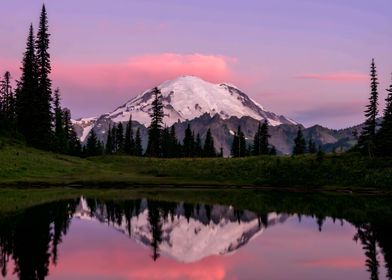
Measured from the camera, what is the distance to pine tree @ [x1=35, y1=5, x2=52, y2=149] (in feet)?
300

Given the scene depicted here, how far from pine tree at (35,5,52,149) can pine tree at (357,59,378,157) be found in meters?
52.8

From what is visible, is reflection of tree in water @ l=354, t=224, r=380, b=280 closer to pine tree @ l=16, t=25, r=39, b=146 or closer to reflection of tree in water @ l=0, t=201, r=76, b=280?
reflection of tree in water @ l=0, t=201, r=76, b=280

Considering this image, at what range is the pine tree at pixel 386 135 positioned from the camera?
83.2m

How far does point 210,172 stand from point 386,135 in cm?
2814

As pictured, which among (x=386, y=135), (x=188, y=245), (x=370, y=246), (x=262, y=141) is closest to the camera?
(x=370, y=246)

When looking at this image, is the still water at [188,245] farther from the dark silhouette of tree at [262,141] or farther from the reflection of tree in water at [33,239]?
the dark silhouette of tree at [262,141]

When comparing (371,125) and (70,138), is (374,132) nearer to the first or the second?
(371,125)

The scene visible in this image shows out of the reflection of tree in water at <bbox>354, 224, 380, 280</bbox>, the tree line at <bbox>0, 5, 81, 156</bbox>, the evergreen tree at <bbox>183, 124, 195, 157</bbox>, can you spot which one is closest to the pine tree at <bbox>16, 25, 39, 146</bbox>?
the tree line at <bbox>0, 5, 81, 156</bbox>

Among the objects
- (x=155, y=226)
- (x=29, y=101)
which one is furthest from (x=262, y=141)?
(x=155, y=226)

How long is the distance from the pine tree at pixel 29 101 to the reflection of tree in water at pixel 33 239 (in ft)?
180

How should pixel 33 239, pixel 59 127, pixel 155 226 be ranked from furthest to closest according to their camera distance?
1. pixel 59 127
2. pixel 155 226
3. pixel 33 239

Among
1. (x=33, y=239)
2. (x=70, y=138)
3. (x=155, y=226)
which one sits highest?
(x=70, y=138)

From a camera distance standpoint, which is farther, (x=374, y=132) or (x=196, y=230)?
(x=374, y=132)

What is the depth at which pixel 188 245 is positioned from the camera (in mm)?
26672
